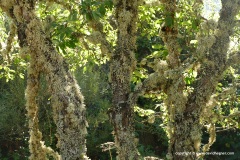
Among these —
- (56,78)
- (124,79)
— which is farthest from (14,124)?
(56,78)

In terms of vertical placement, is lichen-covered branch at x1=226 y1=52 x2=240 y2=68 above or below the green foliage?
below

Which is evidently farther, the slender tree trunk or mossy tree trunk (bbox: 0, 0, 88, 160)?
the slender tree trunk

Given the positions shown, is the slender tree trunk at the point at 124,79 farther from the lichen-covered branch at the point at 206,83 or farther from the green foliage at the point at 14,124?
the green foliage at the point at 14,124

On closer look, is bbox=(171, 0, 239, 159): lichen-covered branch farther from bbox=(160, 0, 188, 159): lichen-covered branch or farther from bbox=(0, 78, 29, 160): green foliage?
bbox=(0, 78, 29, 160): green foliage

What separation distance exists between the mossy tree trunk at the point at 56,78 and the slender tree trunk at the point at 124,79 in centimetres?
36

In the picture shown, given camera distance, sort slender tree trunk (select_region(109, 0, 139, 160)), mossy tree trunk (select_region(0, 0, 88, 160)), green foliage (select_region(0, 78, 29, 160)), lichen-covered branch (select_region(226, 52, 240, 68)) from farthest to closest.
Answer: green foliage (select_region(0, 78, 29, 160))
lichen-covered branch (select_region(226, 52, 240, 68))
slender tree trunk (select_region(109, 0, 139, 160))
mossy tree trunk (select_region(0, 0, 88, 160))

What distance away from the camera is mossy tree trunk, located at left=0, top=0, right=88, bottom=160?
2.00 meters

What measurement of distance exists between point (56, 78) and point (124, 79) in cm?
54

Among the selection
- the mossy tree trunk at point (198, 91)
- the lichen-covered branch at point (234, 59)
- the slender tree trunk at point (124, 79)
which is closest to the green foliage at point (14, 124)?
the slender tree trunk at point (124, 79)

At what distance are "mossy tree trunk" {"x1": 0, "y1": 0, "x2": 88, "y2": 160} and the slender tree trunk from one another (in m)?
0.36

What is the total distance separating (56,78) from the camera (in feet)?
6.82

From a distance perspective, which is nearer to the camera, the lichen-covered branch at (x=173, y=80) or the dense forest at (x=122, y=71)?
the dense forest at (x=122, y=71)

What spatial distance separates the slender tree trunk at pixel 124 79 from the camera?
231cm

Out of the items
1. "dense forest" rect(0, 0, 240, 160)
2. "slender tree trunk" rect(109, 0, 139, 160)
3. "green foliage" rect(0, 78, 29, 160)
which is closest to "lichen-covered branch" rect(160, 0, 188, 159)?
"dense forest" rect(0, 0, 240, 160)
